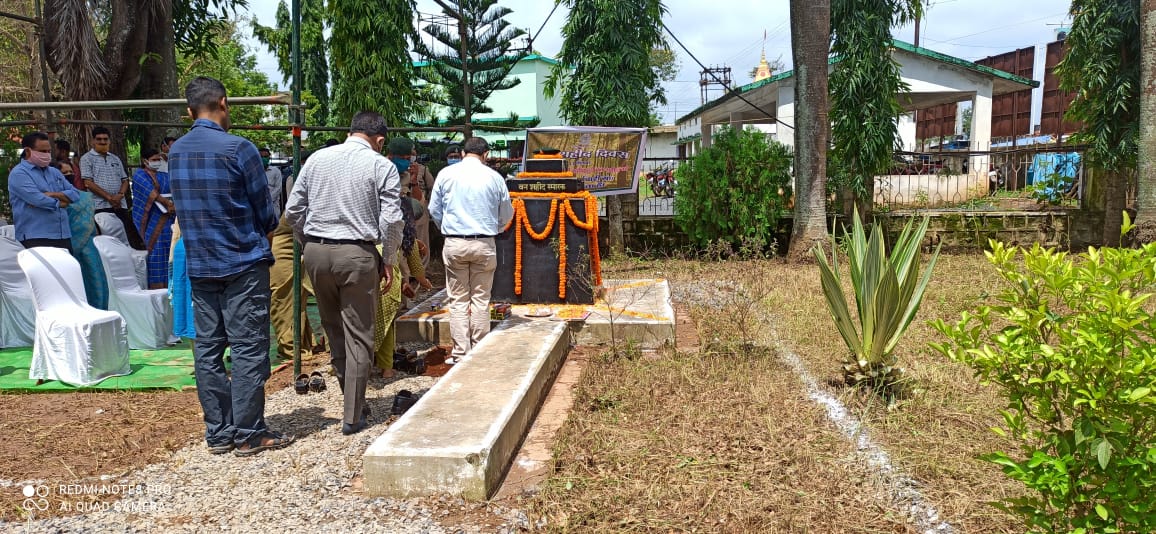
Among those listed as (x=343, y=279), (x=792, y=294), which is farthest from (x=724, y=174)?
(x=343, y=279)

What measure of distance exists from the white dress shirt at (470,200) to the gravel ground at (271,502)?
1.74m

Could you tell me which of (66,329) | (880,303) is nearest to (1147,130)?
(880,303)

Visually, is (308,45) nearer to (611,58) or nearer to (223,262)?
(611,58)

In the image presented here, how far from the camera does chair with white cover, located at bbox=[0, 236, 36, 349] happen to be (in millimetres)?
6551

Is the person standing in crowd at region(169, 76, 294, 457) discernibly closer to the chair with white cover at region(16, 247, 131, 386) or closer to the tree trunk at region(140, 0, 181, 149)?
the chair with white cover at region(16, 247, 131, 386)

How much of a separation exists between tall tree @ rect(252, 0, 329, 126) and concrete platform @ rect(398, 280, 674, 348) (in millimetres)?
19760

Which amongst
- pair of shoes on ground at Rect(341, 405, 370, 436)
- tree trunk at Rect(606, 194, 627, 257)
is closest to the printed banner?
tree trunk at Rect(606, 194, 627, 257)

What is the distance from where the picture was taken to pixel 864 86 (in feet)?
36.9

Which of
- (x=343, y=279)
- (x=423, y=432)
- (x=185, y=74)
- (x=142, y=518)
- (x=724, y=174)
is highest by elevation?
(x=185, y=74)

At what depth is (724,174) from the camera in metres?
11.4

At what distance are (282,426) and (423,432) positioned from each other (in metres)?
1.32

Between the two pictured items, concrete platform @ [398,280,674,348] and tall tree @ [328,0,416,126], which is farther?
tall tree @ [328,0,416,126]

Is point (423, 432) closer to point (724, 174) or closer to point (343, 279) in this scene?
point (343, 279)

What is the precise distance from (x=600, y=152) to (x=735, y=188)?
7.62 ft
